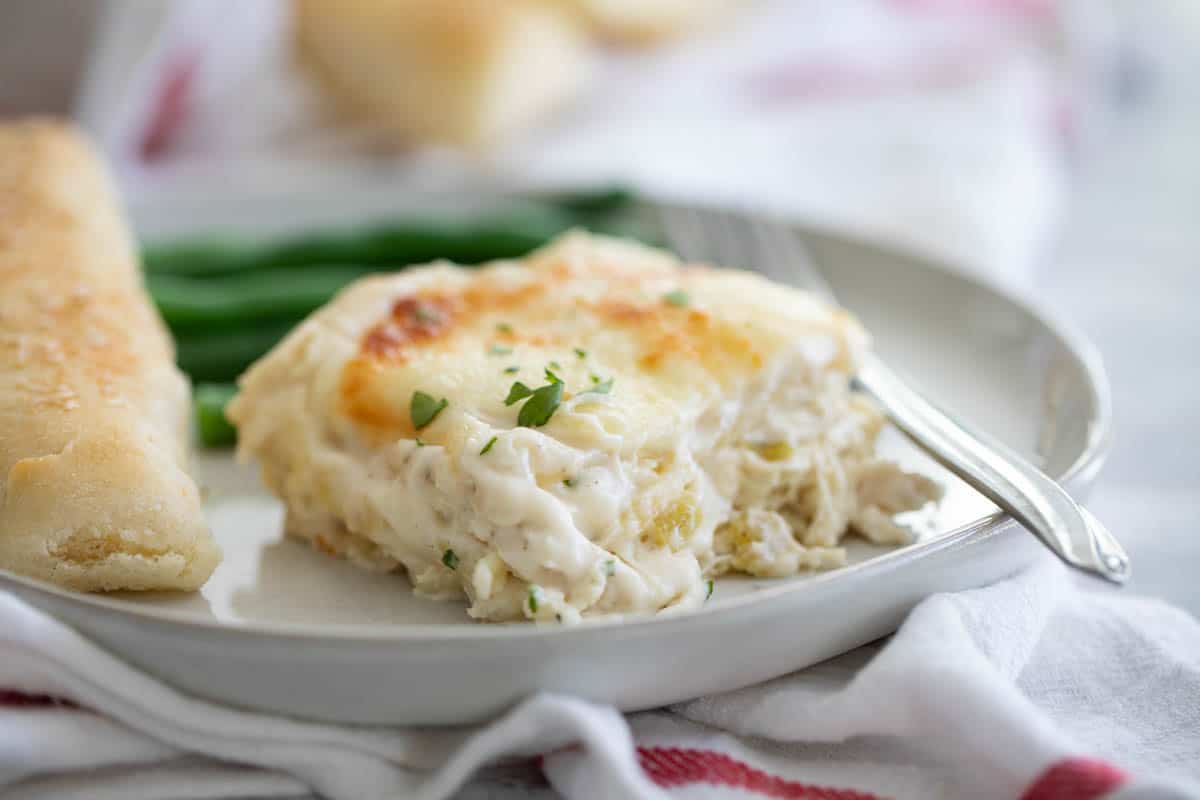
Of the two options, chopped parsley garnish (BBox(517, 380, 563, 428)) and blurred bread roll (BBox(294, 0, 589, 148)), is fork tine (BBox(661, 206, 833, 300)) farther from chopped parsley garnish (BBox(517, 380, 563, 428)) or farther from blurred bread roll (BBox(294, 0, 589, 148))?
chopped parsley garnish (BBox(517, 380, 563, 428))

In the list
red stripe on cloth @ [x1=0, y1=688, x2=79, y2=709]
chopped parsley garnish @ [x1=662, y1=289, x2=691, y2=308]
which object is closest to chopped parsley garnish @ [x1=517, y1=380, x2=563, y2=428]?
chopped parsley garnish @ [x1=662, y1=289, x2=691, y2=308]

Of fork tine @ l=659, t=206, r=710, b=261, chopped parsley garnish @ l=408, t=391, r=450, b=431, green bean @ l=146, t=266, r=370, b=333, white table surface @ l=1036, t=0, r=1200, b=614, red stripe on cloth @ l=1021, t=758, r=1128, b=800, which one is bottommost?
white table surface @ l=1036, t=0, r=1200, b=614

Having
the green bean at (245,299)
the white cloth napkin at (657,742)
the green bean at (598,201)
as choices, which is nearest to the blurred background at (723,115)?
the green bean at (598,201)

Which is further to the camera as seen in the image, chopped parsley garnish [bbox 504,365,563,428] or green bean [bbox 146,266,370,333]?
green bean [bbox 146,266,370,333]

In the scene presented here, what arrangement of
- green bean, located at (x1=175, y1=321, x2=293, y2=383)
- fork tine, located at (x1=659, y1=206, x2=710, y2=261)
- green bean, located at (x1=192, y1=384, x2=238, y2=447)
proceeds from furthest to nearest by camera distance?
fork tine, located at (x1=659, y1=206, x2=710, y2=261) < green bean, located at (x1=175, y1=321, x2=293, y2=383) < green bean, located at (x1=192, y1=384, x2=238, y2=447)

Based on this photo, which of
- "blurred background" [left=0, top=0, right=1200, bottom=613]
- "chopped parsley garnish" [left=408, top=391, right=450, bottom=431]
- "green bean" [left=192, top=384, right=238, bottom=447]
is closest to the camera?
"chopped parsley garnish" [left=408, top=391, right=450, bottom=431]

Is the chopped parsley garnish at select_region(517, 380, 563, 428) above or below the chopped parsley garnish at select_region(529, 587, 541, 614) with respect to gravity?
above

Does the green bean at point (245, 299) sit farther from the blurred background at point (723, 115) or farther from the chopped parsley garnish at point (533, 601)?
the chopped parsley garnish at point (533, 601)
